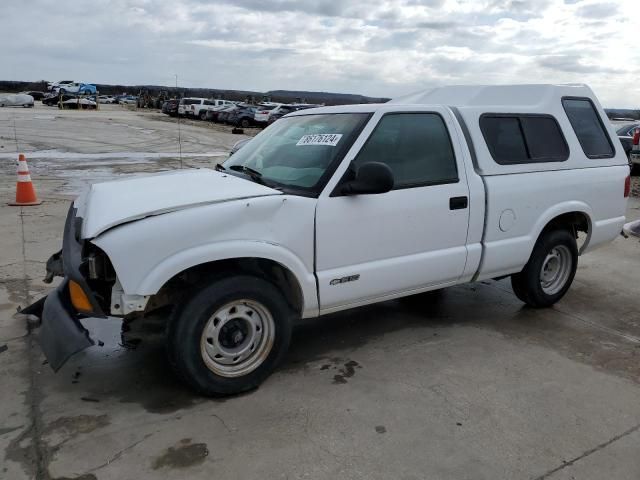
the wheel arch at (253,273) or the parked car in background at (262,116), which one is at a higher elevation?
the parked car in background at (262,116)

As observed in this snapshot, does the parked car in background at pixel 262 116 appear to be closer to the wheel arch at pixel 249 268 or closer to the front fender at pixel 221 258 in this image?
the wheel arch at pixel 249 268

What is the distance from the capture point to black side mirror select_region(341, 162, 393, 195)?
3.50 meters

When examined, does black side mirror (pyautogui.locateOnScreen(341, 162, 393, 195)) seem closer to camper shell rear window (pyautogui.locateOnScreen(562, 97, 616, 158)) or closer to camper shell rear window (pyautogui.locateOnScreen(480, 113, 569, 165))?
camper shell rear window (pyautogui.locateOnScreen(480, 113, 569, 165))

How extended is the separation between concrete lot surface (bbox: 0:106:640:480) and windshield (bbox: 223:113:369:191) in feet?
4.34

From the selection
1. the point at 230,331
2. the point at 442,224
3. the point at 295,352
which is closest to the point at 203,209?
the point at 230,331

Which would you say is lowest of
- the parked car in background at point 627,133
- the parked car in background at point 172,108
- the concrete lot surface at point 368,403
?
the concrete lot surface at point 368,403

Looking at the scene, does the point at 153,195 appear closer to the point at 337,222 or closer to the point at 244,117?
the point at 337,222

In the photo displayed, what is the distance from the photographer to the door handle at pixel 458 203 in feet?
13.6

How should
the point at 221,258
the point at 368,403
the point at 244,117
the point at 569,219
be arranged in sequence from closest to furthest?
the point at 221,258, the point at 368,403, the point at 569,219, the point at 244,117

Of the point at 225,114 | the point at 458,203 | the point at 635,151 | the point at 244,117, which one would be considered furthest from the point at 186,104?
the point at 458,203

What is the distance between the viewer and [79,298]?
3.23 meters

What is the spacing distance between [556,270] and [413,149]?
2.11 m

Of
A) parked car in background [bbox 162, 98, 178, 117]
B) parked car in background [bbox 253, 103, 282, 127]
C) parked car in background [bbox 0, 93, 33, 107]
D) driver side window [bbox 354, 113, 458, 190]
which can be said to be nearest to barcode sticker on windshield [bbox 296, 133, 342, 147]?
driver side window [bbox 354, 113, 458, 190]

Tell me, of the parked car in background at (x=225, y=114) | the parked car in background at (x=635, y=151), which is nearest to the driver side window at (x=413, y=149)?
the parked car in background at (x=635, y=151)
